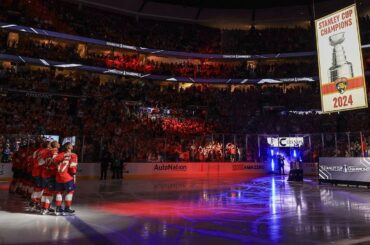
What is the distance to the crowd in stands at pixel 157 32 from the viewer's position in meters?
36.4

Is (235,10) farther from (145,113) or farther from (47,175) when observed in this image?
(47,175)

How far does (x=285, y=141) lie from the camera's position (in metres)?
30.1

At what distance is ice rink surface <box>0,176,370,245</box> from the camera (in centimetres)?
723

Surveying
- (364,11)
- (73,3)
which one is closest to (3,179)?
(73,3)

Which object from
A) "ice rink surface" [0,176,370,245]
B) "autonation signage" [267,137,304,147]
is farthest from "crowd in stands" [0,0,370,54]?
"ice rink surface" [0,176,370,245]

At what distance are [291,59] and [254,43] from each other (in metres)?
4.83

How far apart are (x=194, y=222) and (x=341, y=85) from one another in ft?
29.2

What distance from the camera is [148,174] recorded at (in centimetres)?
2675

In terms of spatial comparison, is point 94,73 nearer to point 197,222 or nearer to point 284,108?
point 284,108

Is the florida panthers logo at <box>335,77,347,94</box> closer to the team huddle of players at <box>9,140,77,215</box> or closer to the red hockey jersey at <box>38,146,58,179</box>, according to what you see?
the team huddle of players at <box>9,140,77,215</box>

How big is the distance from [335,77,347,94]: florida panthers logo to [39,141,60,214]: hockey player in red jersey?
34.9 feet

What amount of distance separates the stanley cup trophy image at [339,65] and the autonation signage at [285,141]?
15083 millimetres

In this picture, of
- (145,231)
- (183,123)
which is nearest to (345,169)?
(145,231)

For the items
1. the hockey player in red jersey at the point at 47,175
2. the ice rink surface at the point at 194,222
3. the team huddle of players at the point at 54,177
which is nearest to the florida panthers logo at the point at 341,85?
the ice rink surface at the point at 194,222
